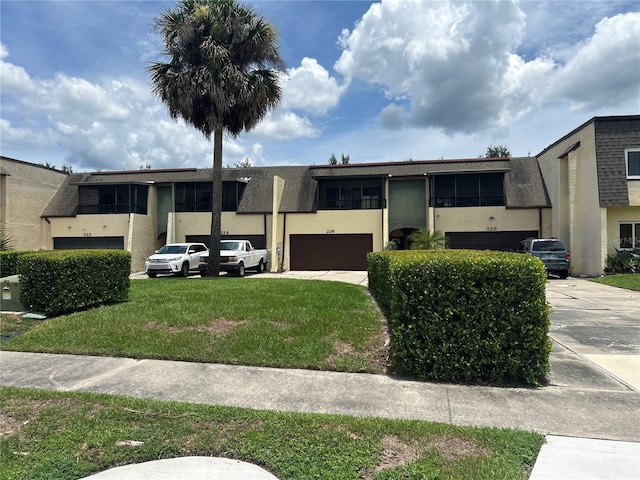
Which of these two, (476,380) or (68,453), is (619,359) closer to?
(476,380)

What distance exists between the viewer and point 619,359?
6.17 m

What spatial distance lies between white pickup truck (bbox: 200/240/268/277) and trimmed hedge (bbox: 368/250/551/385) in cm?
1465

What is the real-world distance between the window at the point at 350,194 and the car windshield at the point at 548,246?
929 cm

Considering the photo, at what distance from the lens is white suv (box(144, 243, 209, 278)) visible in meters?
19.7

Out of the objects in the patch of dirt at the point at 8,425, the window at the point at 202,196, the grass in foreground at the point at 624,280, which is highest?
the window at the point at 202,196

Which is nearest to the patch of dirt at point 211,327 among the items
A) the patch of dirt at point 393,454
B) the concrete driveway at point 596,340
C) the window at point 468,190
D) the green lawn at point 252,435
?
the green lawn at point 252,435

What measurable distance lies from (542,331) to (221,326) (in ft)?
16.6

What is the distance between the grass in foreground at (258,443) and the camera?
3.10 metres

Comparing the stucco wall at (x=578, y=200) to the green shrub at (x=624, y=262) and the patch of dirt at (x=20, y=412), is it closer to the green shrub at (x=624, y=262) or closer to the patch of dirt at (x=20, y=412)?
the green shrub at (x=624, y=262)

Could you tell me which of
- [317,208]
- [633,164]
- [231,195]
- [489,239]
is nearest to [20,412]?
[317,208]

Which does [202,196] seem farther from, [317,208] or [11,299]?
[11,299]

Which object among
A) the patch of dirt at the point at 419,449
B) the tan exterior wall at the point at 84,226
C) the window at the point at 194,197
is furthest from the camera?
the window at the point at 194,197

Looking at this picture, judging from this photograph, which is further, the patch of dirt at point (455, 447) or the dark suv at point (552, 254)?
the dark suv at point (552, 254)

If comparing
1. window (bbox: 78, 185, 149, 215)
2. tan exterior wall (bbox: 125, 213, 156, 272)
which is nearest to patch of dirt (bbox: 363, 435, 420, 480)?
tan exterior wall (bbox: 125, 213, 156, 272)
